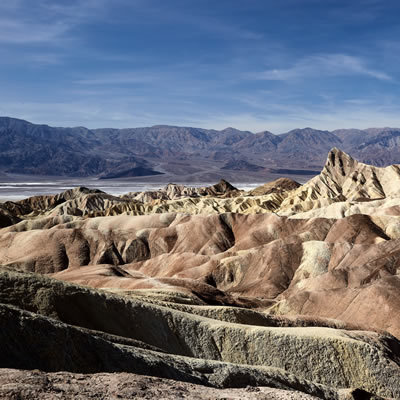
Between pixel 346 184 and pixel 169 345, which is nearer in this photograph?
pixel 169 345

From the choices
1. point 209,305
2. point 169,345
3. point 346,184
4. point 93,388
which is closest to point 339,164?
point 346,184

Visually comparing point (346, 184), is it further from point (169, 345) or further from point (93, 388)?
point (93, 388)

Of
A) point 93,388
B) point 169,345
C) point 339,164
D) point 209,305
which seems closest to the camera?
point 93,388

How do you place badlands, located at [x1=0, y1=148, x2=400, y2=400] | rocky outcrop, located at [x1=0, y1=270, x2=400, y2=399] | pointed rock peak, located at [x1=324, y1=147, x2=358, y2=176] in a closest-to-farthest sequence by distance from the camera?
badlands, located at [x1=0, y1=148, x2=400, y2=400]
rocky outcrop, located at [x1=0, y1=270, x2=400, y2=399]
pointed rock peak, located at [x1=324, y1=147, x2=358, y2=176]

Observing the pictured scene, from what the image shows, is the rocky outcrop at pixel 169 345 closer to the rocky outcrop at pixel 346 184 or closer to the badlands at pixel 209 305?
the badlands at pixel 209 305

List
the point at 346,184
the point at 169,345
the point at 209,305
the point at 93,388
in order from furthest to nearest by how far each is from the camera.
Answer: the point at 346,184
the point at 209,305
the point at 169,345
the point at 93,388

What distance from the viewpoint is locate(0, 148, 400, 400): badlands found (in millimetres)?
20547

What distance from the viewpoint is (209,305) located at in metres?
49.2

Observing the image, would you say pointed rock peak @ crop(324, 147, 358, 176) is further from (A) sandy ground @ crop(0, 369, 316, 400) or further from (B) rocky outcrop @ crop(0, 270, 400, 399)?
(A) sandy ground @ crop(0, 369, 316, 400)

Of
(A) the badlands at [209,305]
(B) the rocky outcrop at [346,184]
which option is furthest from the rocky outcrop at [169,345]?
(B) the rocky outcrop at [346,184]

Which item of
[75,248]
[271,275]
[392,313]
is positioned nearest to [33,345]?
[392,313]

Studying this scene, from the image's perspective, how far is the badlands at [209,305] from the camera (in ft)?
67.4

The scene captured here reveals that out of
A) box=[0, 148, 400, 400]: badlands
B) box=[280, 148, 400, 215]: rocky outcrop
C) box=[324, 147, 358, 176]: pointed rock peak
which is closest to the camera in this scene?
box=[0, 148, 400, 400]: badlands

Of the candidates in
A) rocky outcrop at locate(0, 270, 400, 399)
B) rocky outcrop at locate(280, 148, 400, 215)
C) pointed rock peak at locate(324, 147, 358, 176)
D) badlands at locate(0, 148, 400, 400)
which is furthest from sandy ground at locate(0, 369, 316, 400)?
pointed rock peak at locate(324, 147, 358, 176)
